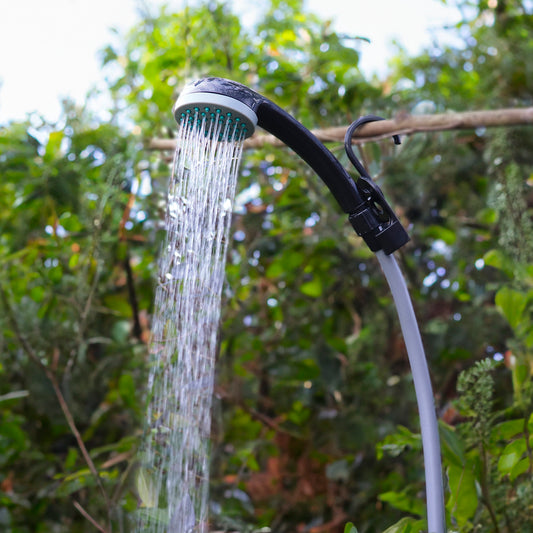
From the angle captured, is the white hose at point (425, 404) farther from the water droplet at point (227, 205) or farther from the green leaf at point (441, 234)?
the green leaf at point (441, 234)

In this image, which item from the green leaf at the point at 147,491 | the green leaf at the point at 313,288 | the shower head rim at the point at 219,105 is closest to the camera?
the shower head rim at the point at 219,105

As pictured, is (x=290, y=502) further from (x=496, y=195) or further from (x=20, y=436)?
(x=496, y=195)

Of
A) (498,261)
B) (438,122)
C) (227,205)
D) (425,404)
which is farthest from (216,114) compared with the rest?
(498,261)

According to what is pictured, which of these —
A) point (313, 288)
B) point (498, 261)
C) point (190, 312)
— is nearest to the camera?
Answer: point (190, 312)

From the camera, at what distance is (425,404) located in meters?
0.63

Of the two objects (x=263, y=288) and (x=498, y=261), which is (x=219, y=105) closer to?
(x=498, y=261)

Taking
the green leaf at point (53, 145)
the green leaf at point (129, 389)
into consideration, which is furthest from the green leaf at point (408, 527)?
the green leaf at point (53, 145)

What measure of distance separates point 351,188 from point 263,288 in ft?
3.01

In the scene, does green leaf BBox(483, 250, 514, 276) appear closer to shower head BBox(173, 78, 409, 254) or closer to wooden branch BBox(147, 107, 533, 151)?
wooden branch BBox(147, 107, 533, 151)

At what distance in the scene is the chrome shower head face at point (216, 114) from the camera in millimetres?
608

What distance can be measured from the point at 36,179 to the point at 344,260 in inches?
29.8

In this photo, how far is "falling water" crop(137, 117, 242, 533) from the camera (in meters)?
0.71

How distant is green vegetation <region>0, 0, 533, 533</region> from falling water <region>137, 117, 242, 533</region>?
0.42 meters

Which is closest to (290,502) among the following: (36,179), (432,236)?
(432,236)
